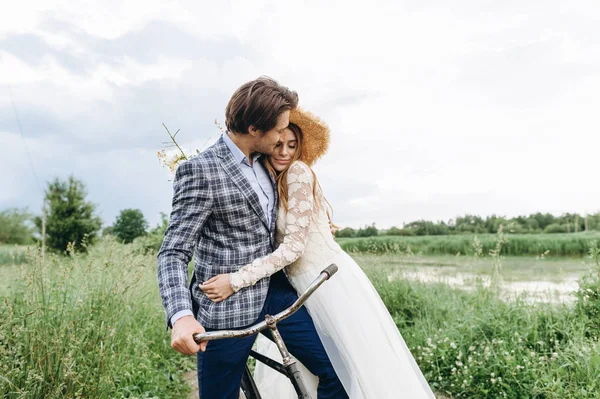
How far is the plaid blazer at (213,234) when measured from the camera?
1.87 meters

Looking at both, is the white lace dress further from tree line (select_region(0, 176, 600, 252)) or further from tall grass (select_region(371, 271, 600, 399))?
tree line (select_region(0, 176, 600, 252))

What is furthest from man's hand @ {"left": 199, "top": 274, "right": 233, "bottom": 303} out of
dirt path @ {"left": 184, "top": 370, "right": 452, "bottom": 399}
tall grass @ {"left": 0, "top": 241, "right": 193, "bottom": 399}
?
dirt path @ {"left": 184, "top": 370, "right": 452, "bottom": 399}

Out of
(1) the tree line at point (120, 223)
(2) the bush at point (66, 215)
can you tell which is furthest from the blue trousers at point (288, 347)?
(2) the bush at point (66, 215)

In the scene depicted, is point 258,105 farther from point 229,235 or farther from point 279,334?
point 279,334

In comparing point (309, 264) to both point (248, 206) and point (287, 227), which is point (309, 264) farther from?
→ point (248, 206)

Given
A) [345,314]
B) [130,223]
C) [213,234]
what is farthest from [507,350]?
[130,223]

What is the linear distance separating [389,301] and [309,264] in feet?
12.8

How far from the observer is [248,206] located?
75.9 inches

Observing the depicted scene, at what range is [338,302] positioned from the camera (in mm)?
2141

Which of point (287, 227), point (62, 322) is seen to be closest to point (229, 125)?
point (287, 227)

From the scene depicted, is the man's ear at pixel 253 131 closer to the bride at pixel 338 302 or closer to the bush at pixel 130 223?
the bride at pixel 338 302

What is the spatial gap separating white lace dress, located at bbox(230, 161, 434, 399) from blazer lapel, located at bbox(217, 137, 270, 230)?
0.14m

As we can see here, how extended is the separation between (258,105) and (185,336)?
930mm

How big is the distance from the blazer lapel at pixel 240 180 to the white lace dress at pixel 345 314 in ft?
0.46
